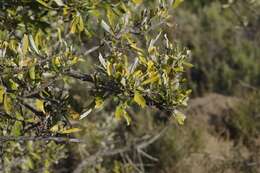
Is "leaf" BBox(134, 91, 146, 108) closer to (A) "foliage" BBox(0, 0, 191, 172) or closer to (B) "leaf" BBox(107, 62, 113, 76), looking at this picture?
(A) "foliage" BBox(0, 0, 191, 172)

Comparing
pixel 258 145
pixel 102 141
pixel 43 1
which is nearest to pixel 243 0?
pixel 258 145

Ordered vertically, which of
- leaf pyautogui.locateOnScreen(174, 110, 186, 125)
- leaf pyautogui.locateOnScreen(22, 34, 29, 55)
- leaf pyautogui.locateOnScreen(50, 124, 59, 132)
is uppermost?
leaf pyautogui.locateOnScreen(22, 34, 29, 55)

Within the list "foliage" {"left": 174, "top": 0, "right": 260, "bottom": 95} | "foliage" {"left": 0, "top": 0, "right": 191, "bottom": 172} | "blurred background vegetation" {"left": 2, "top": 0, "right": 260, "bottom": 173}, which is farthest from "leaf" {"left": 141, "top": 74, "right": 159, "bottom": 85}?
"foliage" {"left": 174, "top": 0, "right": 260, "bottom": 95}

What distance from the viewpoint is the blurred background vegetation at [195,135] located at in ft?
14.5

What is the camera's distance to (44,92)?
217 cm

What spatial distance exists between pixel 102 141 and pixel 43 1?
3.10 metres

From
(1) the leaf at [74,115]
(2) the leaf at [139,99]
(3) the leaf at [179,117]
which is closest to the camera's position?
(2) the leaf at [139,99]

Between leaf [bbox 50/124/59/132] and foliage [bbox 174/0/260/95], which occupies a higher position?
leaf [bbox 50/124/59/132]

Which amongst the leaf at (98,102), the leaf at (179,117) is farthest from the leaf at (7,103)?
the leaf at (179,117)

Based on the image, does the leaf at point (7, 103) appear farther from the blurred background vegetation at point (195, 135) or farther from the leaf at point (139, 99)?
the blurred background vegetation at point (195, 135)

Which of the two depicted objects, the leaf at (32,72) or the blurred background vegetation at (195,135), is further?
the blurred background vegetation at (195,135)

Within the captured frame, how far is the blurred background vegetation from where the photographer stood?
4406mm

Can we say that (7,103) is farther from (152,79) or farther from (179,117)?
(179,117)

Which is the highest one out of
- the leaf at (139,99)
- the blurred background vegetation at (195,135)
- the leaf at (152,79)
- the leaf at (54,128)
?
the leaf at (152,79)
